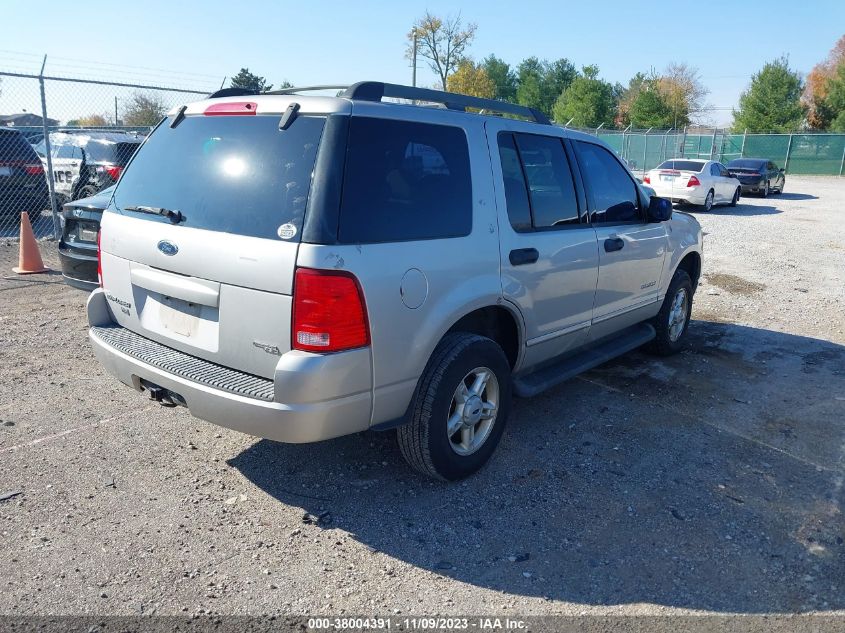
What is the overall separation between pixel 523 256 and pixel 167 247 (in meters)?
1.94

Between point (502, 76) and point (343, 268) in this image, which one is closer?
point (343, 268)

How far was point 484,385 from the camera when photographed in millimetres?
3729

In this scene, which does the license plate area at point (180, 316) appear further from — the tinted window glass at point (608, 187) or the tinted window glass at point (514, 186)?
the tinted window glass at point (608, 187)

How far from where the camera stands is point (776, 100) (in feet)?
150

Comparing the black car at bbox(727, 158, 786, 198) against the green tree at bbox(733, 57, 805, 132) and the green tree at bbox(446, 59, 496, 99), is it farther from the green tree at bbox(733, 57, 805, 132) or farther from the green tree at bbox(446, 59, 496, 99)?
the green tree at bbox(446, 59, 496, 99)

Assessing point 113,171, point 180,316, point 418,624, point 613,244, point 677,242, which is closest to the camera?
point 418,624

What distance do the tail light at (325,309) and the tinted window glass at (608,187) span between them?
93.8 inches

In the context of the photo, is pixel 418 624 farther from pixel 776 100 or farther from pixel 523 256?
pixel 776 100

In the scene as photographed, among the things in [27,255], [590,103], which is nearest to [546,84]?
[590,103]

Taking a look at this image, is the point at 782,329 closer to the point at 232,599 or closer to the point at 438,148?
the point at 438,148

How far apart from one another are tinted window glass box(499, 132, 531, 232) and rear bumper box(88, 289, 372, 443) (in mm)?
1427

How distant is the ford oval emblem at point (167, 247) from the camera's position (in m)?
3.24

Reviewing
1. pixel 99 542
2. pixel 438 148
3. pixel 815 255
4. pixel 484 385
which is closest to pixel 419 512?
pixel 484 385

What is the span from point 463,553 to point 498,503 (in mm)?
489
